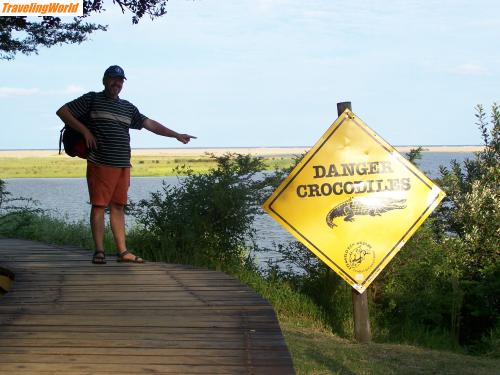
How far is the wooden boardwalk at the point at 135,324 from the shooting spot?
14.3 feet

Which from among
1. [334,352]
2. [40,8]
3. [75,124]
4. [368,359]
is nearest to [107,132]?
[75,124]

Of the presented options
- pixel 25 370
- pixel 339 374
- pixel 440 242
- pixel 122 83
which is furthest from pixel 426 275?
pixel 25 370

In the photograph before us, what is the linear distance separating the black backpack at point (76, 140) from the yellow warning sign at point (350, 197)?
2120mm

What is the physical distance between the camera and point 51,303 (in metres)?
6.12

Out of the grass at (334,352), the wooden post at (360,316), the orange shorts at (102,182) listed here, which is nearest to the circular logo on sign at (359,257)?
the wooden post at (360,316)

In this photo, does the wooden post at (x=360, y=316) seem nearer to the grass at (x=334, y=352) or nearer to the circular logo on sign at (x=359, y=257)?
the grass at (x=334, y=352)

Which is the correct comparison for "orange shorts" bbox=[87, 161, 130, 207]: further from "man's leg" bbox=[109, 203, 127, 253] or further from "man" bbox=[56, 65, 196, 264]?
"man's leg" bbox=[109, 203, 127, 253]

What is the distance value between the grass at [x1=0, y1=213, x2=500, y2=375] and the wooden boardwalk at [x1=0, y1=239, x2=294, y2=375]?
3.36 ft

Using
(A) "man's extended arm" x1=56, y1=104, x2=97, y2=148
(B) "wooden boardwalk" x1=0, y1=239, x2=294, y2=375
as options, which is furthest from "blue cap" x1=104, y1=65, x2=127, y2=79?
(B) "wooden boardwalk" x1=0, y1=239, x2=294, y2=375

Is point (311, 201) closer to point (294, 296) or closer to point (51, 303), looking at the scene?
point (294, 296)

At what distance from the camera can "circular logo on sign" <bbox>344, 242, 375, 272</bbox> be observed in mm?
8648

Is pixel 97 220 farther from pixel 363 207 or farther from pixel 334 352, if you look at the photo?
pixel 363 207

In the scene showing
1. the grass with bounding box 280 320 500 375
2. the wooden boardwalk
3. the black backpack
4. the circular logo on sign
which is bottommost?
the grass with bounding box 280 320 500 375

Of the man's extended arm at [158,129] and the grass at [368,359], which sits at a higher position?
the man's extended arm at [158,129]
